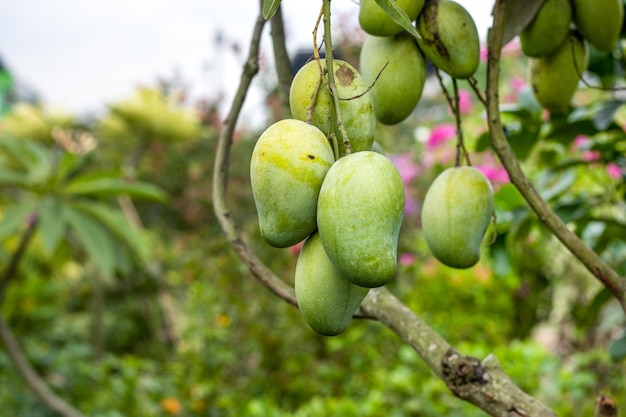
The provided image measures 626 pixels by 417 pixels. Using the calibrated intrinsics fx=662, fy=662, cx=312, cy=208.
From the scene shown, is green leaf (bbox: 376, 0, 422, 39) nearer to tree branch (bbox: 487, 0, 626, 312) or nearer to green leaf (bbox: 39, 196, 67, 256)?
tree branch (bbox: 487, 0, 626, 312)

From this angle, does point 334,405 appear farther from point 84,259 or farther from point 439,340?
point 84,259

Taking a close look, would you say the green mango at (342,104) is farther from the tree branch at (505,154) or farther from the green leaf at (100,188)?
the green leaf at (100,188)

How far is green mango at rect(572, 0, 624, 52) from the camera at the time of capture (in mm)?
522

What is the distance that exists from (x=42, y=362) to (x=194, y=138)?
236 centimetres

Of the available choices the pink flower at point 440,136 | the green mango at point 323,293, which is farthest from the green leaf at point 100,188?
the green mango at point 323,293

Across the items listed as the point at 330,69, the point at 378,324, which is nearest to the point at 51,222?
the point at 378,324

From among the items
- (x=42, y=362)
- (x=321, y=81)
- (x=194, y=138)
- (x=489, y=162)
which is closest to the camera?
(x=321, y=81)

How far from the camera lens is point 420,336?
484 mm

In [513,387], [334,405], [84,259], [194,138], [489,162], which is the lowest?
[84,259]

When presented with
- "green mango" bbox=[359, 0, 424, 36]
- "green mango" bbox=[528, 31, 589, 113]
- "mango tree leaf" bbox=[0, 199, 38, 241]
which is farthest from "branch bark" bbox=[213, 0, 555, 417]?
"mango tree leaf" bbox=[0, 199, 38, 241]

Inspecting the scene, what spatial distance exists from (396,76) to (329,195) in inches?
6.1

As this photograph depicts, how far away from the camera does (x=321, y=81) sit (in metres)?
0.35

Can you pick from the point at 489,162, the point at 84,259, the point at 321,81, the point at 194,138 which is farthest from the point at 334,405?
the point at 194,138

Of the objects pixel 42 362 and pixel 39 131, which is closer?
pixel 42 362
